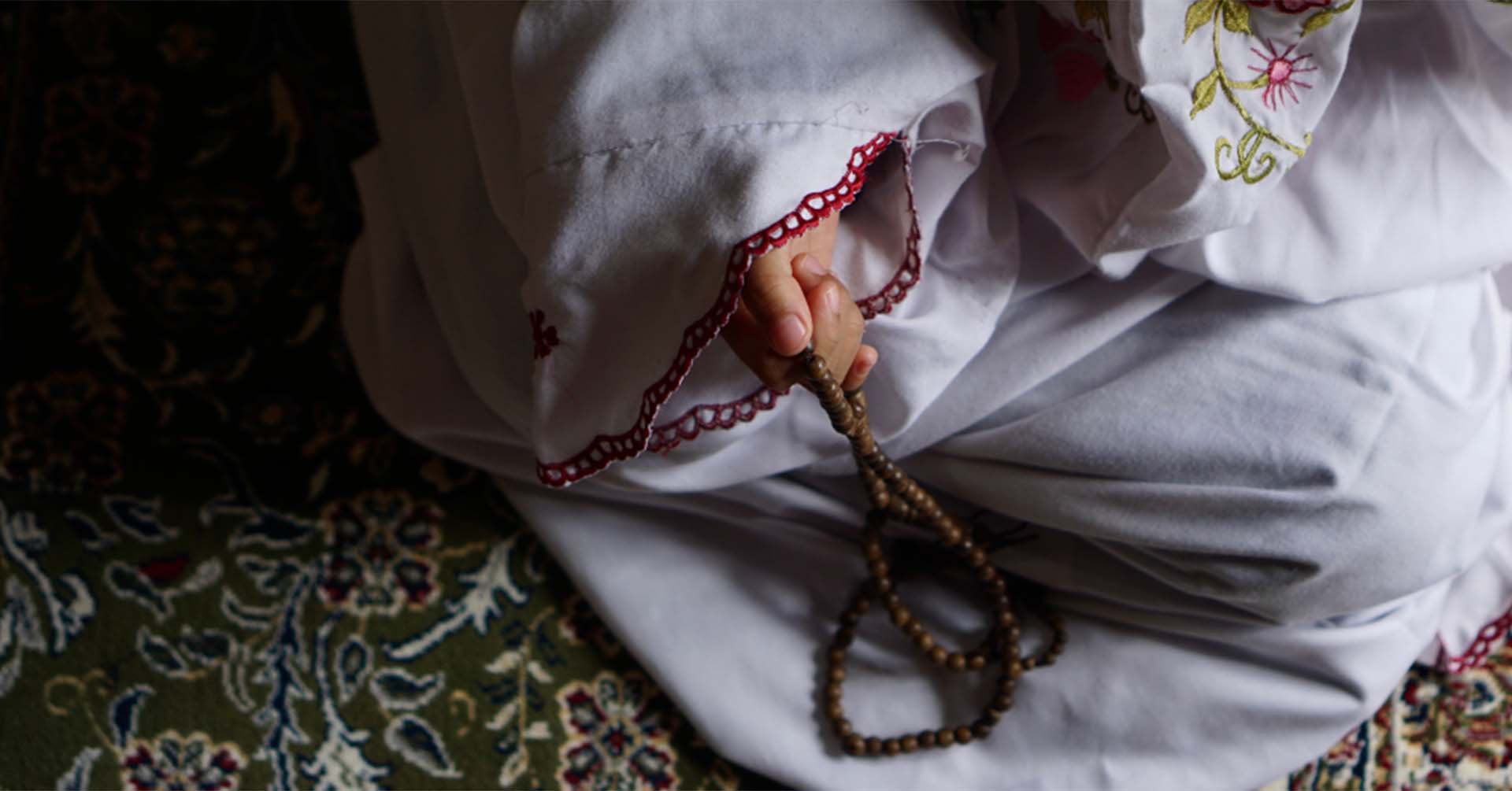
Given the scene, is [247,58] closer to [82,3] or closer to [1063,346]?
[82,3]

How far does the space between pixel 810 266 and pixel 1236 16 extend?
230 mm

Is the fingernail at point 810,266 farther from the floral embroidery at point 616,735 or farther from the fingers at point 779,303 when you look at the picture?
the floral embroidery at point 616,735

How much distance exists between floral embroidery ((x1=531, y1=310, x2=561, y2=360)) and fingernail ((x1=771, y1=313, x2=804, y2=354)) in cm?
14

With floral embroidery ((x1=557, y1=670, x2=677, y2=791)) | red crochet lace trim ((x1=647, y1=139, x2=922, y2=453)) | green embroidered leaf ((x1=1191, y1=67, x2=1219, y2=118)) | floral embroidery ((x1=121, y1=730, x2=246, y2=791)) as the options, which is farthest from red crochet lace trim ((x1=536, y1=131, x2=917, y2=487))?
floral embroidery ((x1=121, y1=730, x2=246, y2=791))

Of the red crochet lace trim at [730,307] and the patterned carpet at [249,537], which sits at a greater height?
the red crochet lace trim at [730,307]

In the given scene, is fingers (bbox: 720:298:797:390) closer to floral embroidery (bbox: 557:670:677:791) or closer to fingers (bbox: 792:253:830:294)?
fingers (bbox: 792:253:830:294)

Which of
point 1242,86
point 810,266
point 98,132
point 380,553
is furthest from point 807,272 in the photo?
point 98,132

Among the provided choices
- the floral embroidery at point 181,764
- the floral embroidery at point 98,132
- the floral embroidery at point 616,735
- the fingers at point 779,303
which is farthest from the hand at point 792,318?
the floral embroidery at point 98,132

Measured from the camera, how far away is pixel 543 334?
628 millimetres

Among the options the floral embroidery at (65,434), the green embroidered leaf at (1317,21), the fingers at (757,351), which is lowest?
the floral embroidery at (65,434)

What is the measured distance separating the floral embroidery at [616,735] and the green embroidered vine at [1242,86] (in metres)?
0.52

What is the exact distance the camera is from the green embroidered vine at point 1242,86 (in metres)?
0.58

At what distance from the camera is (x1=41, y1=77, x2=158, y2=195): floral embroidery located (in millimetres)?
1010

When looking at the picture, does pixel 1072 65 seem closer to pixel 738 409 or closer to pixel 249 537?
pixel 738 409
